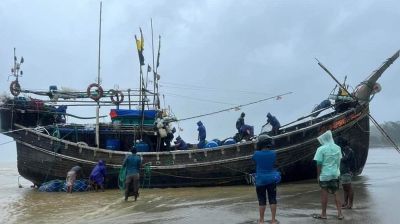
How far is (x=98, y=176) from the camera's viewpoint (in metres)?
16.5

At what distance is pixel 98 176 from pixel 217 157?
429 cm

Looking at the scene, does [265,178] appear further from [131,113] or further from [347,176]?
[131,113]

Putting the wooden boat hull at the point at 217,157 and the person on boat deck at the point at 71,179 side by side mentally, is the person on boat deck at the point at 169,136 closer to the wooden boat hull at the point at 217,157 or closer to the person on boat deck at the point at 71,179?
the wooden boat hull at the point at 217,157

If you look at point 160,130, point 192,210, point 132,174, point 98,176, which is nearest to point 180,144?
point 160,130

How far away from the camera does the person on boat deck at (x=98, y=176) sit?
54.1ft

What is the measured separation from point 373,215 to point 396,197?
3096 millimetres

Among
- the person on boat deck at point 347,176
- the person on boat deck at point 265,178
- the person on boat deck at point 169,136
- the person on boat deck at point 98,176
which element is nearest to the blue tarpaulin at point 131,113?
the person on boat deck at point 169,136

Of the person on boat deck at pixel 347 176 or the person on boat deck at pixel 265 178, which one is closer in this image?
the person on boat deck at pixel 265 178

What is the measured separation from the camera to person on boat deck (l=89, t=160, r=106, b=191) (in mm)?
16500

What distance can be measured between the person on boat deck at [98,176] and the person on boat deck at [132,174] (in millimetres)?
4168

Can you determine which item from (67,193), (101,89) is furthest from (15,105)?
(67,193)

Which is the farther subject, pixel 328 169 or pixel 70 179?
pixel 70 179

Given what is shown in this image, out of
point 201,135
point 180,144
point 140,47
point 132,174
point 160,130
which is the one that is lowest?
point 132,174

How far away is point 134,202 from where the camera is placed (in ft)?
40.1
